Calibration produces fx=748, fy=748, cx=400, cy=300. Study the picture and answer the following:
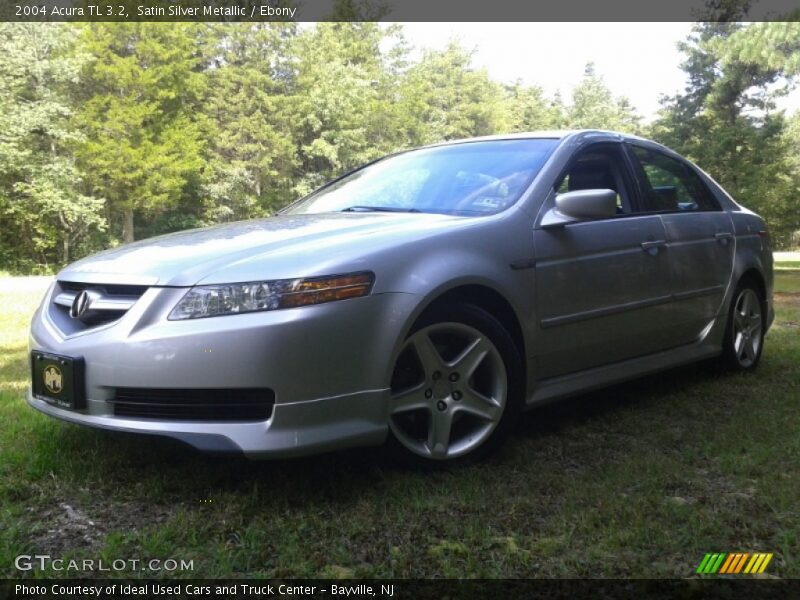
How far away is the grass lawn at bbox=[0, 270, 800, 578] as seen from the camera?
2328mm

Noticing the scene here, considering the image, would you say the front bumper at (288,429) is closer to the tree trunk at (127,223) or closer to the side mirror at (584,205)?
the side mirror at (584,205)

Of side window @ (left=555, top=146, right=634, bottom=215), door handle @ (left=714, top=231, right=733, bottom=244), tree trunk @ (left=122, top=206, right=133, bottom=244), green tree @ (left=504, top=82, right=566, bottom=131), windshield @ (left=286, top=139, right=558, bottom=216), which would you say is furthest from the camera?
green tree @ (left=504, top=82, right=566, bottom=131)

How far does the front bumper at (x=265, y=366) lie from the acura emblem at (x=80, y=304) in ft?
0.52

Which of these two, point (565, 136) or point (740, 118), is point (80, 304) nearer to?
point (565, 136)

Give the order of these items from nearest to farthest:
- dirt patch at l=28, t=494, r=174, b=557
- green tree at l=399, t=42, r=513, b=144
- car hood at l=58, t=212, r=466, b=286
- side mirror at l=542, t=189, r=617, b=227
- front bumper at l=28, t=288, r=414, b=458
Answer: dirt patch at l=28, t=494, r=174, b=557, front bumper at l=28, t=288, r=414, b=458, car hood at l=58, t=212, r=466, b=286, side mirror at l=542, t=189, r=617, b=227, green tree at l=399, t=42, r=513, b=144

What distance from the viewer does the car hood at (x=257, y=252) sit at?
105 inches

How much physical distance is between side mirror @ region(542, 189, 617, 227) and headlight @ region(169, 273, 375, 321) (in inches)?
51.4

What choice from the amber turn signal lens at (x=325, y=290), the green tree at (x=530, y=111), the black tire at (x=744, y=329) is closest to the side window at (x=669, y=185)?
the black tire at (x=744, y=329)

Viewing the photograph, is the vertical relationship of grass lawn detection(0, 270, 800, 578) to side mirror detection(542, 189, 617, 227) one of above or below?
below

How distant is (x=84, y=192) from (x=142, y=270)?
3026cm

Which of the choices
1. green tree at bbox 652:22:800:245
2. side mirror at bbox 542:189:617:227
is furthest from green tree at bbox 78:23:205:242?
side mirror at bbox 542:189:617:227

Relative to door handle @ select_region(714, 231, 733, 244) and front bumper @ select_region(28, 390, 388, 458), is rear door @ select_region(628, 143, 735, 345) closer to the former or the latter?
door handle @ select_region(714, 231, 733, 244)

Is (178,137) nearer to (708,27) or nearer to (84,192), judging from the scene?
(84,192)

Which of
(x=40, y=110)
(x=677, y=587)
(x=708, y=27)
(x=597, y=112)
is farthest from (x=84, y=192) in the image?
(x=597, y=112)
